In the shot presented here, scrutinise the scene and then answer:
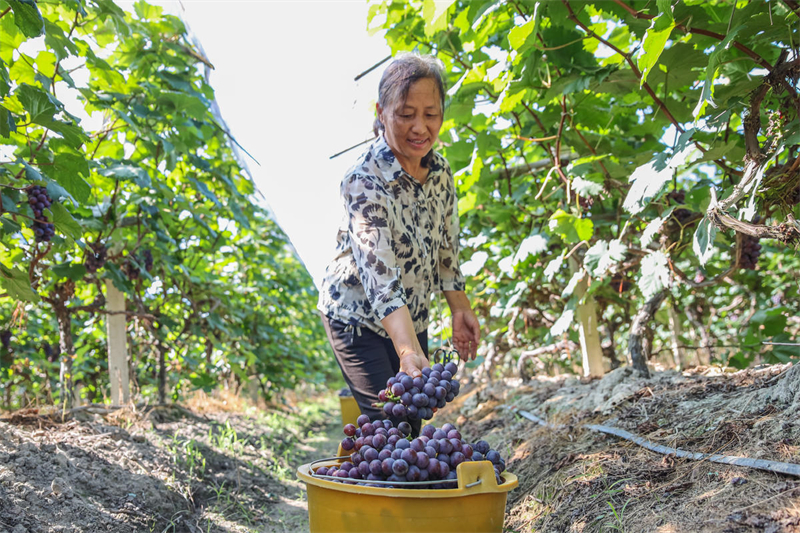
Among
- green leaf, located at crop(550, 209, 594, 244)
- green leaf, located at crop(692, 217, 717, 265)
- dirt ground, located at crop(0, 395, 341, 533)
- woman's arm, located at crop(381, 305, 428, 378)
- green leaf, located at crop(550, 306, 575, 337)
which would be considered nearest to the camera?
woman's arm, located at crop(381, 305, 428, 378)

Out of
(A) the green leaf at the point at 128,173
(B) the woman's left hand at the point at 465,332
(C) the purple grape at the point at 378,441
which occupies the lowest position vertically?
(C) the purple grape at the point at 378,441

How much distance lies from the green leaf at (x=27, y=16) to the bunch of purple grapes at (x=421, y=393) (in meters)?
1.48

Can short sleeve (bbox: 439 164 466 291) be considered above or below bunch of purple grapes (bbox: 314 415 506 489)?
above

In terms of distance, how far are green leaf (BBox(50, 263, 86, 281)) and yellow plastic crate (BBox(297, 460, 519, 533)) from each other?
7.46 ft

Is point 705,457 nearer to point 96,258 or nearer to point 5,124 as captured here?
point 5,124

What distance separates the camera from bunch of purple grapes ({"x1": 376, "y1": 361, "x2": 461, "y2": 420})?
147cm

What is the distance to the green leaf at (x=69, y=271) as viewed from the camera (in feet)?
9.84

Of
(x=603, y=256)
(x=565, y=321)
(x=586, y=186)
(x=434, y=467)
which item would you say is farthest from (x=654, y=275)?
(x=434, y=467)

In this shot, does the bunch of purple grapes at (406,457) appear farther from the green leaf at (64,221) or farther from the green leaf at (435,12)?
the green leaf at (64,221)

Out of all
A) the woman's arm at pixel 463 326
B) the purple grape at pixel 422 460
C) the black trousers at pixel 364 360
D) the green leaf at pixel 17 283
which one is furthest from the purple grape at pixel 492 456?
the green leaf at pixel 17 283

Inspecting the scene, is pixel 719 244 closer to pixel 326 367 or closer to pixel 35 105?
pixel 35 105

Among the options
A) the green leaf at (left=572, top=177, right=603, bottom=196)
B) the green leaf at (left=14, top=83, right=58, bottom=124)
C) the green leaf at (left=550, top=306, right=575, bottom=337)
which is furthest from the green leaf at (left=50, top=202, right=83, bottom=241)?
the green leaf at (left=550, top=306, right=575, bottom=337)

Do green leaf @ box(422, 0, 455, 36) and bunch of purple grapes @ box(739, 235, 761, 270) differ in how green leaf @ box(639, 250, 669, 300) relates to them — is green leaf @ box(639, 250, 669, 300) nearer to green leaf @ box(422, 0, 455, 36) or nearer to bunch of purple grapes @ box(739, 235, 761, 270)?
bunch of purple grapes @ box(739, 235, 761, 270)

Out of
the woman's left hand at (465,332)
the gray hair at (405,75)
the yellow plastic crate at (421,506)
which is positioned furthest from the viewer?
the woman's left hand at (465,332)
